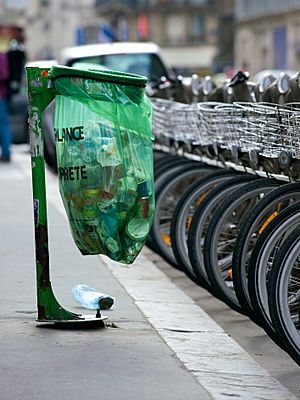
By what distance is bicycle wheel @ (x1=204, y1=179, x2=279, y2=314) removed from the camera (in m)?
7.24

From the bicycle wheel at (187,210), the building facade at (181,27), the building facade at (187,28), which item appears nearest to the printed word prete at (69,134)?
the bicycle wheel at (187,210)

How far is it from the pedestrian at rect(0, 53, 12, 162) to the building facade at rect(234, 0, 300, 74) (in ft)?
124

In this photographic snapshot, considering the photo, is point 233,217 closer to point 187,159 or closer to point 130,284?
point 130,284

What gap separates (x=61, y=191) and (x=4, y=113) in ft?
42.2

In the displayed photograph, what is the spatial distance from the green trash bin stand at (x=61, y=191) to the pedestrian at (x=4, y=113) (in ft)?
40.1

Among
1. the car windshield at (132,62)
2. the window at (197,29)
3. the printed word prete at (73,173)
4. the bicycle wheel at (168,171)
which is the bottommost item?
the window at (197,29)

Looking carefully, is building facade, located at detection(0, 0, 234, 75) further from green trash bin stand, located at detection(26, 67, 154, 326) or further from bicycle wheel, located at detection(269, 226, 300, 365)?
bicycle wheel, located at detection(269, 226, 300, 365)

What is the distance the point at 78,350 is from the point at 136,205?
724 millimetres

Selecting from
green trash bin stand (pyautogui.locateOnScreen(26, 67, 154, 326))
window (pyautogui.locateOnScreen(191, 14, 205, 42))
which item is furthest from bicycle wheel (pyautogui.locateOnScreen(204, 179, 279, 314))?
window (pyautogui.locateOnScreen(191, 14, 205, 42))

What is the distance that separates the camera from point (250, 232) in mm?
6715

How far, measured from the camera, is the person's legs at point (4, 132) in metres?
18.6

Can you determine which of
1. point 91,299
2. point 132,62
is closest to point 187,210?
point 91,299

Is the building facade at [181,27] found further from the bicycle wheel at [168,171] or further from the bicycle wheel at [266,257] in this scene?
the bicycle wheel at [266,257]

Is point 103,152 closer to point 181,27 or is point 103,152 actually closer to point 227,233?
point 227,233
